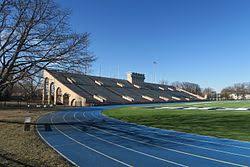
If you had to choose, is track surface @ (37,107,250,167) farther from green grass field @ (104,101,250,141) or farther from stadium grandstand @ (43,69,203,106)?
stadium grandstand @ (43,69,203,106)

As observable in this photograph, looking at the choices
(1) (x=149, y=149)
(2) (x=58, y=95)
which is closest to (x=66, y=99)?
(2) (x=58, y=95)

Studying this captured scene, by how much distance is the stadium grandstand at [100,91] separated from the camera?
70750 mm

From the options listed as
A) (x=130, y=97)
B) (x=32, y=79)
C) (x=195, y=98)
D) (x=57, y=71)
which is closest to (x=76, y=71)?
(x=57, y=71)

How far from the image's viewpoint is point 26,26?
1930 centimetres

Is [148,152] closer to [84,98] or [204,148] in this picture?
[204,148]

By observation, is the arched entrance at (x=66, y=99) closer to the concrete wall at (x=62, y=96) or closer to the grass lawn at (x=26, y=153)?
the concrete wall at (x=62, y=96)

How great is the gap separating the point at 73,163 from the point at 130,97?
75114 millimetres

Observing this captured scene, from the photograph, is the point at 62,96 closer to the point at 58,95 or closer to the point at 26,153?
the point at 58,95

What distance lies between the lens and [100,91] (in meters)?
82.4

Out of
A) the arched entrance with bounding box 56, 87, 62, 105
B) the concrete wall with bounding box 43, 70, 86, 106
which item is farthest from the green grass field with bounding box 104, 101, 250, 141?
the arched entrance with bounding box 56, 87, 62, 105

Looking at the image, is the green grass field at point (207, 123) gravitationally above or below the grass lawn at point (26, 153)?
above

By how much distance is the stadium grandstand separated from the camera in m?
70.8

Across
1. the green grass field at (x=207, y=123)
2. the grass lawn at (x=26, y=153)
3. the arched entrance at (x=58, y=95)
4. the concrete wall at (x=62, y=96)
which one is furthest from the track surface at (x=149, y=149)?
the arched entrance at (x=58, y=95)

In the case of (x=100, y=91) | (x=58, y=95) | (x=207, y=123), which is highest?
(x=100, y=91)
